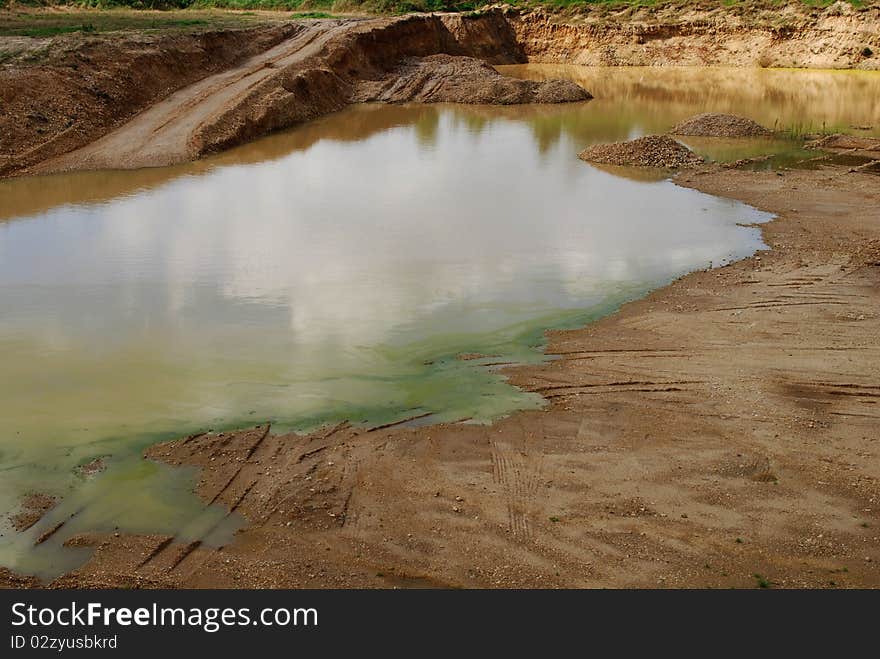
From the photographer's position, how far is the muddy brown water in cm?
999

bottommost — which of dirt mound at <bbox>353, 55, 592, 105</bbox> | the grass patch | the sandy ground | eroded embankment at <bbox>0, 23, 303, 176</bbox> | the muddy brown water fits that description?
the sandy ground

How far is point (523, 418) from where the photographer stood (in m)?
10.3

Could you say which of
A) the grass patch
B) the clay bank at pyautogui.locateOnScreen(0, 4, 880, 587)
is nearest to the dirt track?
the clay bank at pyautogui.locateOnScreen(0, 4, 880, 587)

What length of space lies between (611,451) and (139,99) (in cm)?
2420

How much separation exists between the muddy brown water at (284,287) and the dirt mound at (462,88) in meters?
9.90

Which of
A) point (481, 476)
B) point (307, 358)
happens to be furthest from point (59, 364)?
Answer: point (481, 476)

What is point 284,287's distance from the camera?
14523 millimetres

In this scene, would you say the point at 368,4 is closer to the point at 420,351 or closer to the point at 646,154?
the point at 646,154

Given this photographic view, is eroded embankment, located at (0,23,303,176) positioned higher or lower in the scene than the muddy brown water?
higher

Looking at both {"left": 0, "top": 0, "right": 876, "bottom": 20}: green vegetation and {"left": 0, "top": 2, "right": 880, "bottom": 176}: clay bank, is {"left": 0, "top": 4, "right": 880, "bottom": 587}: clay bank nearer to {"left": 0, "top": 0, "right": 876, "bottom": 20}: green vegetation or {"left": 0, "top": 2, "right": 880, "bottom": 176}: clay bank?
{"left": 0, "top": 2, "right": 880, "bottom": 176}: clay bank

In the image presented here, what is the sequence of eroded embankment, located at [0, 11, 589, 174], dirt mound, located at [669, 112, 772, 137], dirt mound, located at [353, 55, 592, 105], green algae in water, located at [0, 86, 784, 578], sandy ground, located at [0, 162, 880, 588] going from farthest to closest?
dirt mound, located at [353, 55, 592, 105], dirt mound, located at [669, 112, 772, 137], eroded embankment, located at [0, 11, 589, 174], green algae in water, located at [0, 86, 784, 578], sandy ground, located at [0, 162, 880, 588]

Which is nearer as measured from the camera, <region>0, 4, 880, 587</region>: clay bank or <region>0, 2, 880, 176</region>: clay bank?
<region>0, 4, 880, 587</region>: clay bank

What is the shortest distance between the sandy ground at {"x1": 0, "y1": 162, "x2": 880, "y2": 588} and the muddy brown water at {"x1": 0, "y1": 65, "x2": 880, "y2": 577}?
1.66 feet

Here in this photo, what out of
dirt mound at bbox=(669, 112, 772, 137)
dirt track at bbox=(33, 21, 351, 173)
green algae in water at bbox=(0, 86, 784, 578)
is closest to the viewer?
green algae in water at bbox=(0, 86, 784, 578)
